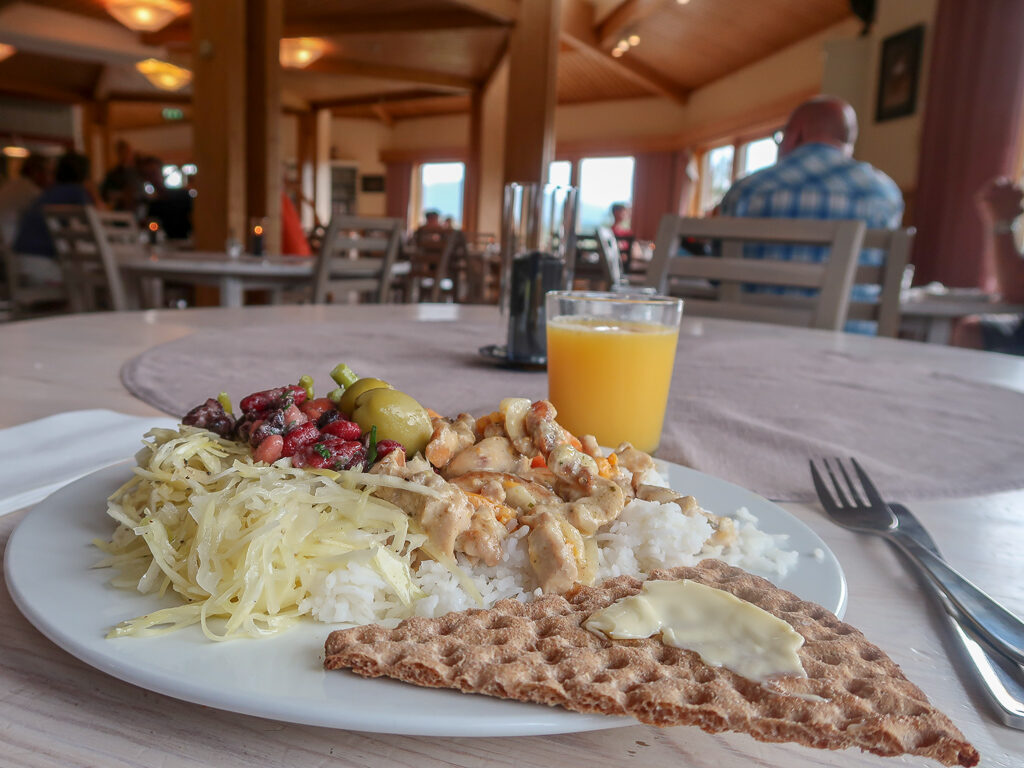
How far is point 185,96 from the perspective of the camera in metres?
14.3

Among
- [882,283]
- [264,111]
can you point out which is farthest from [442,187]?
[882,283]

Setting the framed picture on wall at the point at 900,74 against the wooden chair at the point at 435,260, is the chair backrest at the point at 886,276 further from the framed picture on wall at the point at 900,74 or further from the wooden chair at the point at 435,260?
the framed picture on wall at the point at 900,74

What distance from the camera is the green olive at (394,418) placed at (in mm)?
628

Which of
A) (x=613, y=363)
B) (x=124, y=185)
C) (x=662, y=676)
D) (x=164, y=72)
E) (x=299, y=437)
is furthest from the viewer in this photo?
(x=164, y=72)

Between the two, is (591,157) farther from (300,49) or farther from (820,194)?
(820,194)

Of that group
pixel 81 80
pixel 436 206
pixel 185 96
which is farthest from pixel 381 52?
pixel 436 206

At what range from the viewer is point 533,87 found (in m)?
7.91

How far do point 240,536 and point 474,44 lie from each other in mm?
10684

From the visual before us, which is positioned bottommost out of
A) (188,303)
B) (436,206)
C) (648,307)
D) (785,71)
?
(188,303)

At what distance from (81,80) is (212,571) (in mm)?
17193

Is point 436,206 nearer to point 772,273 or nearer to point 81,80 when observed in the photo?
point 81,80

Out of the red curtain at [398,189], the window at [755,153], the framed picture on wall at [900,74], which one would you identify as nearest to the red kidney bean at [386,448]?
the framed picture on wall at [900,74]

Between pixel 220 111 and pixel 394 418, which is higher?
pixel 220 111

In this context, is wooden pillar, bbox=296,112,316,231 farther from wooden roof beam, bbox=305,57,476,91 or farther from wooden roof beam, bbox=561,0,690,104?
wooden roof beam, bbox=561,0,690,104
